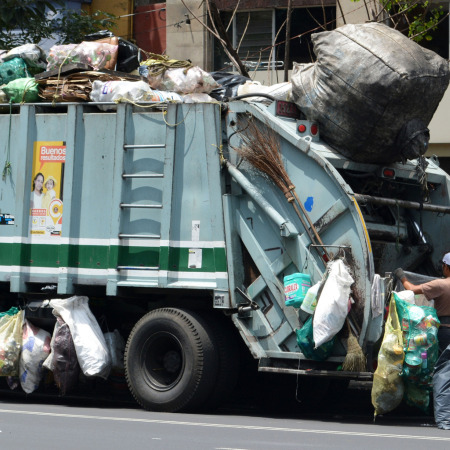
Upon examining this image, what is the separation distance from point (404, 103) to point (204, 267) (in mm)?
2076

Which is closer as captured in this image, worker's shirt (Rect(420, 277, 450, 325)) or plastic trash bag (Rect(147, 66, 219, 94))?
worker's shirt (Rect(420, 277, 450, 325))

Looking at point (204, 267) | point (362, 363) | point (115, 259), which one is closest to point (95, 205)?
point (115, 259)

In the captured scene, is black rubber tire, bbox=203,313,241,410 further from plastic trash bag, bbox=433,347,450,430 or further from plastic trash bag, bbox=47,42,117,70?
plastic trash bag, bbox=47,42,117,70

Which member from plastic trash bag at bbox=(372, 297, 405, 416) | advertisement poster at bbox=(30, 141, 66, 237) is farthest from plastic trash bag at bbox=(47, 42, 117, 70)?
plastic trash bag at bbox=(372, 297, 405, 416)

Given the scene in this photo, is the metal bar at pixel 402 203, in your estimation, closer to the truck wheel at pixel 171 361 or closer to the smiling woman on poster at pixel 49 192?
the truck wheel at pixel 171 361

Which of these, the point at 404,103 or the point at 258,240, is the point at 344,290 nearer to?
the point at 258,240

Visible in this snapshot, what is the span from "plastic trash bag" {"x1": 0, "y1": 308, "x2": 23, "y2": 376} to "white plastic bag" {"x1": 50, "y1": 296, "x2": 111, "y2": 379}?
432mm

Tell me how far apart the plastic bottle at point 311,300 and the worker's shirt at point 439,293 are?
3.25 ft

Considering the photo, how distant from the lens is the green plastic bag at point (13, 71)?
33.3 feet

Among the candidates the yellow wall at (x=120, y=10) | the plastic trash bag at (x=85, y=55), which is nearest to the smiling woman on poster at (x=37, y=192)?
the plastic trash bag at (x=85, y=55)

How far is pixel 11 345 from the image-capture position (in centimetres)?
935

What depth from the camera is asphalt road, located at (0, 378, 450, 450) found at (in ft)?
21.7

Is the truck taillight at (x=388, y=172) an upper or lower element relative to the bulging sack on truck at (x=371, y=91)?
lower

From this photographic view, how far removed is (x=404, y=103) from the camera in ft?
27.2
